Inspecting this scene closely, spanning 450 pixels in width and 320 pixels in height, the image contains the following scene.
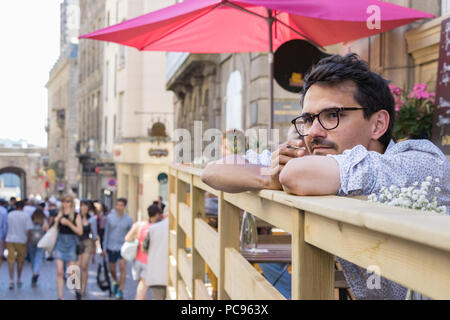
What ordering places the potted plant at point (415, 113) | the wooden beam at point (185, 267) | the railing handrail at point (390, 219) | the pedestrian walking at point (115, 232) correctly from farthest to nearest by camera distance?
1. the pedestrian walking at point (115, 232)
2. the potted plant at point (415, 113)
3. the wooden beam at point (185, 267)
4. the railing handrail at point (390, 219)

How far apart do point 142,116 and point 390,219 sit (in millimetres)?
28116

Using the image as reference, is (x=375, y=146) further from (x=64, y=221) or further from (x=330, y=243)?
(x=64, y=221)

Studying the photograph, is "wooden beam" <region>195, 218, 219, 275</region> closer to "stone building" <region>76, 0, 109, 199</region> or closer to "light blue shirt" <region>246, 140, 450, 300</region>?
"light blue shirt" <region>246, 140, 450, 300</region>

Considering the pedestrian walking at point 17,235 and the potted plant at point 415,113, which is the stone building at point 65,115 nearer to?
the pedestrian walking at point 17,235

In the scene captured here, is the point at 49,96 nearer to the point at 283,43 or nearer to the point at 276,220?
the point at 283,43

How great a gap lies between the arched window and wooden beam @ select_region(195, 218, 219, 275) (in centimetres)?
900

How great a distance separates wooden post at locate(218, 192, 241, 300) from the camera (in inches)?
109

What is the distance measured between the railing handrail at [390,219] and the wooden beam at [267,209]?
28cm

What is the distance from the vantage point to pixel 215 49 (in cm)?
718

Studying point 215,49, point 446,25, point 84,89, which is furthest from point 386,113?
point 84,89

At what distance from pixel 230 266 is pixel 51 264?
548 inches

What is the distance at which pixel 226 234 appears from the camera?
9.18 feet

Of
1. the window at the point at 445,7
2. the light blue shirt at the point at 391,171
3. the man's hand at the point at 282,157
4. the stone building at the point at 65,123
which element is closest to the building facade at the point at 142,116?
the stone building at the point at 65,123

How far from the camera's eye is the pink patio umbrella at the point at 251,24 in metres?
4.78
